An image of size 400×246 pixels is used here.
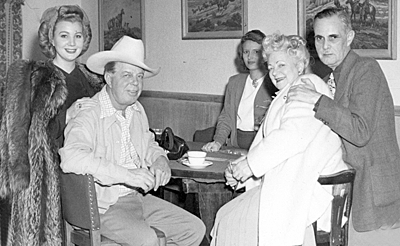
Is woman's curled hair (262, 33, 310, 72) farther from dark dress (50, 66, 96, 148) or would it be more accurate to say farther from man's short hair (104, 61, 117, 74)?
dark dress (50, 66, 96, 148)

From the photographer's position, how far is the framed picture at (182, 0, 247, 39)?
623 centimetres

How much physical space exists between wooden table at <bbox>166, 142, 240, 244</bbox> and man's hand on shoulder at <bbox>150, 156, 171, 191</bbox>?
0.09 metres

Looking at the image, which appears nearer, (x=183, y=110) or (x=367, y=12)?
(x=367, y=12)

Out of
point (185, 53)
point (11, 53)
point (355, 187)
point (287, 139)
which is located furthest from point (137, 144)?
point (11, 53)

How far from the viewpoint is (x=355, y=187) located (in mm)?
3254

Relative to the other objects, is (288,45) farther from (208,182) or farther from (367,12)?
(367,12)

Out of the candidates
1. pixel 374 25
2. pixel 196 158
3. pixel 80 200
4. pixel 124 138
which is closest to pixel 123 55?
pixel 124 138

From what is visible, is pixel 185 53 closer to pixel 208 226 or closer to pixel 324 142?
pixel 208 226

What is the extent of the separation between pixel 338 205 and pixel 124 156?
119 cm

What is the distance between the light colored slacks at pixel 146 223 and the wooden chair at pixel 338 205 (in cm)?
75

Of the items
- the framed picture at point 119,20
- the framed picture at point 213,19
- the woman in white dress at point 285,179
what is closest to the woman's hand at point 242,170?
the woman in white dress at point 285,179

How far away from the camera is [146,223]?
3.31 m

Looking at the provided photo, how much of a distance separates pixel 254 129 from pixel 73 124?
1915 millimetres

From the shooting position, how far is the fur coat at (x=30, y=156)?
3.23m
